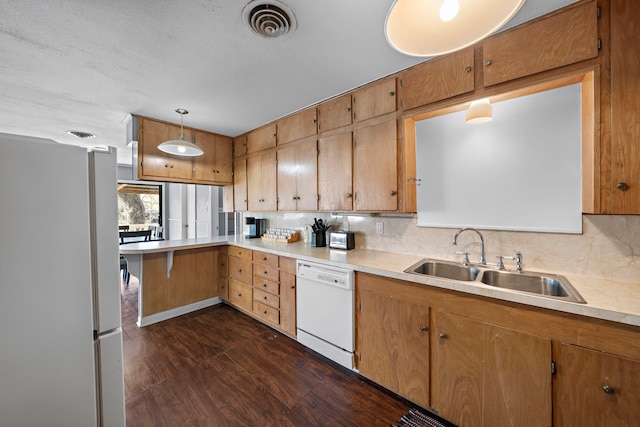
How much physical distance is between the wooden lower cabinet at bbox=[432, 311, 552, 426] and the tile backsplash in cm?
66

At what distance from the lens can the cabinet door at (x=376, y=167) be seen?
1.99 meters

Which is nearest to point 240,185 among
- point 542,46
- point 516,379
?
point 542,46

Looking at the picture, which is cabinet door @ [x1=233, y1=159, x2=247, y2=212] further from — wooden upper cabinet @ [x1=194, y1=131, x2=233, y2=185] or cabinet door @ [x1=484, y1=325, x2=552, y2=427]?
cabinet door @ [x1=484, y1=325, x2=552, y2=427]

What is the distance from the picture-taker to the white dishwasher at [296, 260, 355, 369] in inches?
75.4

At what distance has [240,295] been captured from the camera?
10.0ft

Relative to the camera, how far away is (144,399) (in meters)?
1.72

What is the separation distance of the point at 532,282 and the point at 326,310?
1.47m

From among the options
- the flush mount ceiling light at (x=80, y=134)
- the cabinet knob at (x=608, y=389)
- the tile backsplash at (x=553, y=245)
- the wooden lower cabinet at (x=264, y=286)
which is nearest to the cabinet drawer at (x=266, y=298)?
the wooden lower cabinet at (x=264, y=286)

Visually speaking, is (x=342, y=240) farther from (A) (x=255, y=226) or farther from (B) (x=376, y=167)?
(A) (x=255, y=226)

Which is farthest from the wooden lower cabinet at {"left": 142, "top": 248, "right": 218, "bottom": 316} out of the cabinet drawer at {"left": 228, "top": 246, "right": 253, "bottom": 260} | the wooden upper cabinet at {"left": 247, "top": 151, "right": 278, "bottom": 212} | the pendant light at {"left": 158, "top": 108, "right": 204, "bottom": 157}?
the pendant light at {"left": 158, "top": 108, "right": 204, "bottom": 157}

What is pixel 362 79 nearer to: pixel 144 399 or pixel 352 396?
pixel 352 396

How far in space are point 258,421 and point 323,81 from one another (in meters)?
2.57

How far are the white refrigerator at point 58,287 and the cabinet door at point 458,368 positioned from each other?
1.62m

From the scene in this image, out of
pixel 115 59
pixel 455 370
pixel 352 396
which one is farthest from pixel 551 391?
pixel 115 59
